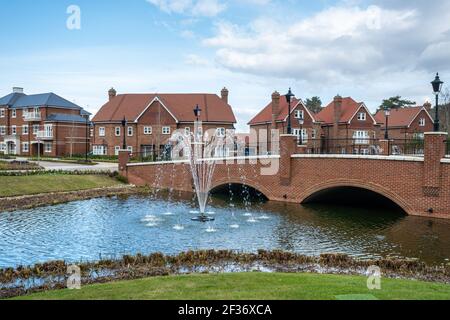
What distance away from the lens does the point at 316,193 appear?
89.6 ft

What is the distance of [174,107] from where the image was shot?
62.6 metres

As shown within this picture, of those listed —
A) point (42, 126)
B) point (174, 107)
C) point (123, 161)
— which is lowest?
point (123, 161)

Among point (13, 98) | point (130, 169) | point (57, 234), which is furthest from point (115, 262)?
point (13, 98)

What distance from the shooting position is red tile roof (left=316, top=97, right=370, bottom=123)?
5916 centimetres

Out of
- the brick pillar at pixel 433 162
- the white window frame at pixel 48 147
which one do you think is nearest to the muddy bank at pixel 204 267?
the brick pillar at pixel 433 162

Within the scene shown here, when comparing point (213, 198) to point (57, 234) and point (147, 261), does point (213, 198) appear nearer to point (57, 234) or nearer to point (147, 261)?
point (57, 234)

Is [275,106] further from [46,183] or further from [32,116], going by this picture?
[32,116]

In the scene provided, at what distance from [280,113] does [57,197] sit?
115 feet

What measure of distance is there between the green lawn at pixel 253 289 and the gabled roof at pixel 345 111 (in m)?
51.4

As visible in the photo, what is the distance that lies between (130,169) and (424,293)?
33.2 meters

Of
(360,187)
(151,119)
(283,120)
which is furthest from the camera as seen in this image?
(151,119)

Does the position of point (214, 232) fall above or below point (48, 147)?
below

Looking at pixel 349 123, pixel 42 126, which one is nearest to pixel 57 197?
pixel 349 123

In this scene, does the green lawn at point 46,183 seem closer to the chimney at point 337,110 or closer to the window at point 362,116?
the chimney at point 337,110
